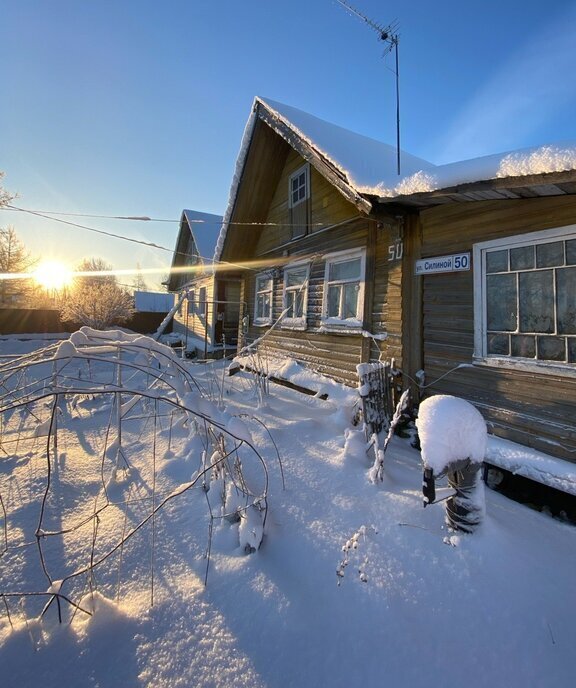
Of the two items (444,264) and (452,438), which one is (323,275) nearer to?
(444,264)

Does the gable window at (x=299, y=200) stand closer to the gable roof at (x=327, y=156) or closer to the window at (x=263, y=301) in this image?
the gable roof at (x=327, y=156)

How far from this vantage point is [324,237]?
7508mm

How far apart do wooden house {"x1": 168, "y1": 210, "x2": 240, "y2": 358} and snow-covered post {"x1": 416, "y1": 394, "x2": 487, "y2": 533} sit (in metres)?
10.7

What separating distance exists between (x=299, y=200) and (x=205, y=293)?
943 cm

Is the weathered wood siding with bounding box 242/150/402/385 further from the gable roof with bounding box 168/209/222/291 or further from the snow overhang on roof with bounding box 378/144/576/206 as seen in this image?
the gable roof with bounding box 168/209/222/291

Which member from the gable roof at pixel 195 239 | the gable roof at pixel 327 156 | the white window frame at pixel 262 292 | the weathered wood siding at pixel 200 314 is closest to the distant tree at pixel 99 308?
the gable roof at pixel 195 239

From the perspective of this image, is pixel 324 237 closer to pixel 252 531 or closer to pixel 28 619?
pixel 252 531

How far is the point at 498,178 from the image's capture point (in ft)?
11.0

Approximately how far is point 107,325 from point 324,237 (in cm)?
2135

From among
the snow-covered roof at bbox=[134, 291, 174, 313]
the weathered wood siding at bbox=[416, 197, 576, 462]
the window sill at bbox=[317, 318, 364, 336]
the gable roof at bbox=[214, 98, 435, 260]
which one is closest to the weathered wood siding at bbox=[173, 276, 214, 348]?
Result: the gable roof at bbox=[214, 98, 435, 260]

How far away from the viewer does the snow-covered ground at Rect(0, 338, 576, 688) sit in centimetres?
167

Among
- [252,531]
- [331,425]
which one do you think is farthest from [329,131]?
[252,531]

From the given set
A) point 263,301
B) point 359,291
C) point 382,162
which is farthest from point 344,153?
point 263,301

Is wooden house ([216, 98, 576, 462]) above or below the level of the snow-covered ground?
above
